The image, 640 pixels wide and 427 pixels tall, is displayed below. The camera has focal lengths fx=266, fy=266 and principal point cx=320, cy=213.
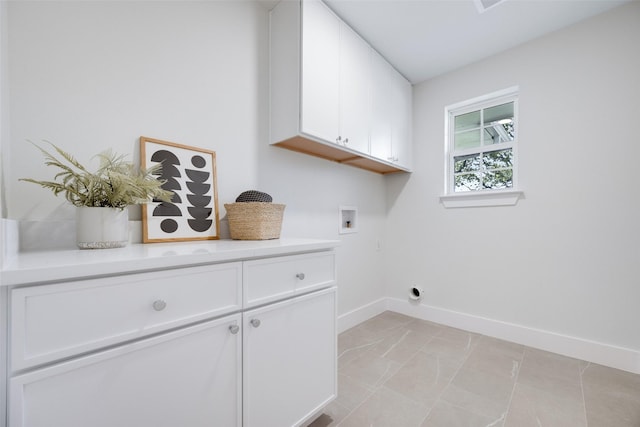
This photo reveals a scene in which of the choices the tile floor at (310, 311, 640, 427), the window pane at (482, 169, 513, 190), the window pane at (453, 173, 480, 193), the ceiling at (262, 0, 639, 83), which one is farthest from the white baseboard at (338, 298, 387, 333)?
the ceiling at (262, 0, 639, 83)

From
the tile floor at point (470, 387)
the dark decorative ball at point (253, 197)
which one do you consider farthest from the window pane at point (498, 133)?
the dark decorative ball at point (253, 197)

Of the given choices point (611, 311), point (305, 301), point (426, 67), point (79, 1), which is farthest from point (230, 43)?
point (611, 311)

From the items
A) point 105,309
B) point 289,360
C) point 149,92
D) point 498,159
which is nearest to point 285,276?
point 289,360

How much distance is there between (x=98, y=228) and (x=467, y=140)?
280cm

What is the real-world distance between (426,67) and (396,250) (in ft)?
5.88

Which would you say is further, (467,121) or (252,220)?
(467,121)

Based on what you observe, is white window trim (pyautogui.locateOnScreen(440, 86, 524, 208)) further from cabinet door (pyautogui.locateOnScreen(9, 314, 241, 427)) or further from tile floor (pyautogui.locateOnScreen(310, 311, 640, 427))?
cabinet door (pyautogui.locateOnScreen(9, 314, 241, 427))

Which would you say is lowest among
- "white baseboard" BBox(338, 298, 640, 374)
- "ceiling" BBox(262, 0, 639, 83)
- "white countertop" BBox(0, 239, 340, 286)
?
"white baseboard" BBox(338, 298, 640, 374)

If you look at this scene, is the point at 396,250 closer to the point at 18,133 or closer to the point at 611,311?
the point at 611,311

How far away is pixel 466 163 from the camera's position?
2.52 m

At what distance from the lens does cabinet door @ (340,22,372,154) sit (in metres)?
1.86

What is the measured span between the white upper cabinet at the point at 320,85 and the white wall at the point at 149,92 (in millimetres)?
113

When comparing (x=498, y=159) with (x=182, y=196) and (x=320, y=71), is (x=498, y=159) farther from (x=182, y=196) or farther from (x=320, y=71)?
(x=182, y=196)

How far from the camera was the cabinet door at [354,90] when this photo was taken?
1.86m
